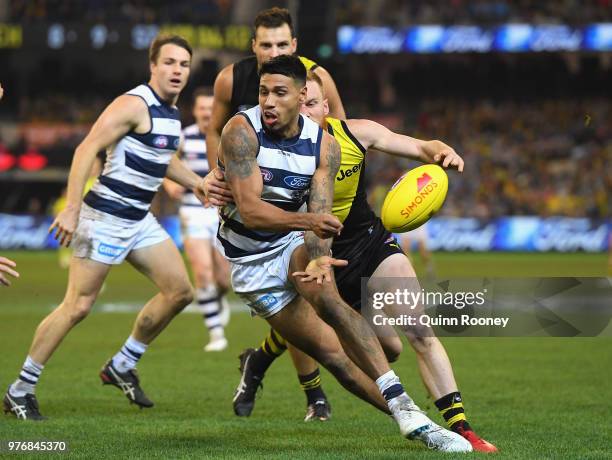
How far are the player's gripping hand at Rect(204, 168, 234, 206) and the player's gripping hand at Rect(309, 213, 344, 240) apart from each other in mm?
601

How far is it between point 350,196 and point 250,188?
1128 millimetres

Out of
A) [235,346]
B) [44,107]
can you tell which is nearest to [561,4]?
[44,107]

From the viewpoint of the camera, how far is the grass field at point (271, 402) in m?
6.02

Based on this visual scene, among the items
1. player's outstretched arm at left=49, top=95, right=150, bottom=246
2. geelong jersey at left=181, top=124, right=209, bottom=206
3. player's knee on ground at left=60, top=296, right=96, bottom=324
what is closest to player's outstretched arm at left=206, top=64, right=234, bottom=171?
player's outstretched arm at left=49, top=95, right=150, bottom=246

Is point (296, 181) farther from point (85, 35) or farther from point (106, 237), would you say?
point (85, 35)

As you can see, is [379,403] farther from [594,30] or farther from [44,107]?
[44,107]

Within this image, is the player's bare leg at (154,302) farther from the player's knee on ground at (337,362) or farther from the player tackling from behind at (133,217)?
the player's knee on ground at (337,362)

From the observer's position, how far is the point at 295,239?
630cm

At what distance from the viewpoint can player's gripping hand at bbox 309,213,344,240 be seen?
554cm

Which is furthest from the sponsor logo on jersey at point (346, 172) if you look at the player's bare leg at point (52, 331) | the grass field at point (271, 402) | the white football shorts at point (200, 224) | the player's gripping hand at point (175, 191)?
the player's gripping hand at point (175, 191)

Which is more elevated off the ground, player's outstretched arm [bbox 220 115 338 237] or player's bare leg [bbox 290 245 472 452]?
player's outstretched arm [bbox 220 115 338 237]

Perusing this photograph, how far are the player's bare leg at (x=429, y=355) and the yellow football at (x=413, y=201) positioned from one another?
0.30 metres

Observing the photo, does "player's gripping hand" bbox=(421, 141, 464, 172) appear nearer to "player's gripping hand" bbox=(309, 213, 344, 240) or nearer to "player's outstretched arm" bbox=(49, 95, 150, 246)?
"player's gripping hand" bbox=(309, 213, 344, 240)

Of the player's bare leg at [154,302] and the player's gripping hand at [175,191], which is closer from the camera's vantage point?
the player's bare leg at [154,302]
